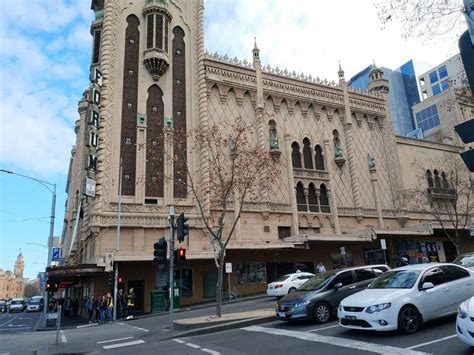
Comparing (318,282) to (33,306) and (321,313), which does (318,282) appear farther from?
(33,306)

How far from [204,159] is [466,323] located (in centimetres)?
2606

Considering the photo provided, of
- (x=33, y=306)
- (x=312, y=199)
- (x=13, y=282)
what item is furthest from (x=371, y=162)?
(x=13, y=282)

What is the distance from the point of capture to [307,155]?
3775cm

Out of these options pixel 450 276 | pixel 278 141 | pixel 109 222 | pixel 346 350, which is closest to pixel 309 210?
pixel 278 141

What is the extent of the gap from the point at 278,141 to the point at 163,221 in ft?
44.7

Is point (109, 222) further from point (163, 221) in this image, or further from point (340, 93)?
point (340, 93)

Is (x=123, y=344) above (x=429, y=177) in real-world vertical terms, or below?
below

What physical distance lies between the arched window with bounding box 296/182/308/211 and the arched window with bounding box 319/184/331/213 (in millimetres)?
1972

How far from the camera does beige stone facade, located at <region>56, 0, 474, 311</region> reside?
2831 cm

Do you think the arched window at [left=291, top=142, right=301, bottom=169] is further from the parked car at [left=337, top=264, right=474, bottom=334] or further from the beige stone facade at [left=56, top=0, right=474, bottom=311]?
the parked car at [left=337, top=264, right=474, bottom=334]

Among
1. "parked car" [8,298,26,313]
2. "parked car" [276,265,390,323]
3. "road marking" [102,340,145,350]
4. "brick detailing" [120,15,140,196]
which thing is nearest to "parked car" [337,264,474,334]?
"parked car" [276,265,390,323]

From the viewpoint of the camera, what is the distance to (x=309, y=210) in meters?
36.0

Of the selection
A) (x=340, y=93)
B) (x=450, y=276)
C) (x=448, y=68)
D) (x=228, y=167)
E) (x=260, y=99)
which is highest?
(x=448, y=68)

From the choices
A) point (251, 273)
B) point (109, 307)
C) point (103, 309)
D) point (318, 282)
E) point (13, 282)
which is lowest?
point (103, 309)
